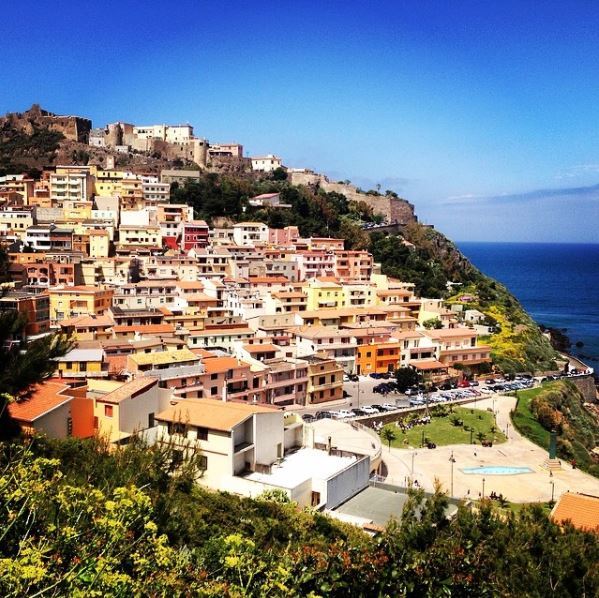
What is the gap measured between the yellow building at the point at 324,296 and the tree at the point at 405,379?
29.4ft

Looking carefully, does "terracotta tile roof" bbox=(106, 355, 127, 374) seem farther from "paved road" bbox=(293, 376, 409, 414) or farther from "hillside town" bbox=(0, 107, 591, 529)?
"paved road" bbox=(293, 376, 409, 414)

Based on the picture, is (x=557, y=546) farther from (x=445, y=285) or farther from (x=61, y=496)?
(x=445, y=285)

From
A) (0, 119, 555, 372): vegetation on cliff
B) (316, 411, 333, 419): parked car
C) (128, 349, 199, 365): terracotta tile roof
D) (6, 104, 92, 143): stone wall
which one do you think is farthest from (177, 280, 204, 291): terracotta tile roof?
(6, 104, 92, 143): stone wall

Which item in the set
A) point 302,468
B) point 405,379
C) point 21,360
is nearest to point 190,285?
point 405,379

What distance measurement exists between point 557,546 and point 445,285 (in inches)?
1825

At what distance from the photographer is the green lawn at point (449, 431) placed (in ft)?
83.4

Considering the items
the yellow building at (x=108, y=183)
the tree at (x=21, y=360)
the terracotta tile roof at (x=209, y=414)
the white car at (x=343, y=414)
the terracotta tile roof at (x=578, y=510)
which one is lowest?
the white car at (x=343, y=414)

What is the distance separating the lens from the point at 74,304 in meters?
33.4

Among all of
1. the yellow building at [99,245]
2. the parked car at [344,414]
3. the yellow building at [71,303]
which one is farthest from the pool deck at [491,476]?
the yellow building at [99,245]

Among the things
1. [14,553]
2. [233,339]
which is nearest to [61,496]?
[14,553]

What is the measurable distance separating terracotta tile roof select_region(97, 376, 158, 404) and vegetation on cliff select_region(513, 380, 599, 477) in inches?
640

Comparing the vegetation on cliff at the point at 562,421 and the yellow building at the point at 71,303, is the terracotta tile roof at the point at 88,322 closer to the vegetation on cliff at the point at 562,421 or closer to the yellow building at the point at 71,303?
the yellow building at the point at 71,303

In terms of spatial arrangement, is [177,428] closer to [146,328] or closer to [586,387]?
[146,328]

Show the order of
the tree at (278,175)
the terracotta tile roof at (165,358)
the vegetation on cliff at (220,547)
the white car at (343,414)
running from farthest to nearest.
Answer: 1. the tree at (278,175)
2. the white car at (343,414)
3. the terracotta tile roof at (165,358)
4. the vegetation on cliff at (220,547)
